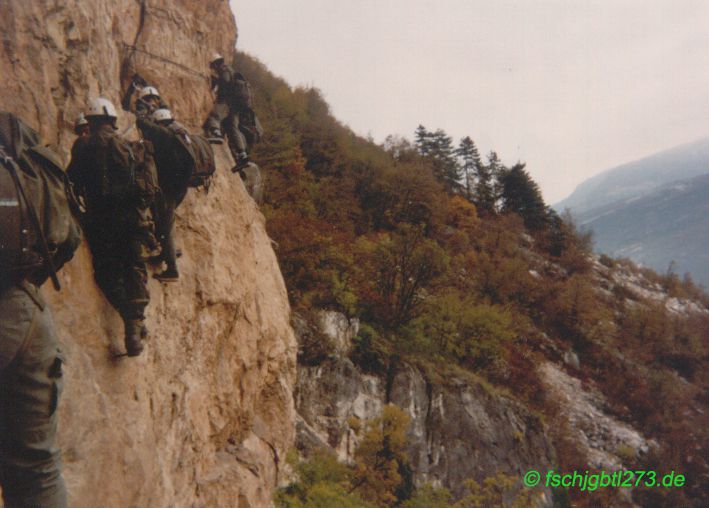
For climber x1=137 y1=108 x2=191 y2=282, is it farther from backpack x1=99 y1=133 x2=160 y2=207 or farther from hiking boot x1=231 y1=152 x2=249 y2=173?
hiking boot x1=231 y1=152 x2=249 y2=173

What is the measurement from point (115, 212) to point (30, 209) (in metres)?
1.34

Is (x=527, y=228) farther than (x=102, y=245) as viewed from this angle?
Yes

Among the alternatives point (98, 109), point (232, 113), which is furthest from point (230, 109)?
point (98, 109)

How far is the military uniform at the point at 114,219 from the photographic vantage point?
11.8 feet

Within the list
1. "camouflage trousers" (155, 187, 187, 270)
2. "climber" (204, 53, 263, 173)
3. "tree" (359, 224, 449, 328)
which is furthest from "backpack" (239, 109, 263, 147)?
"tree" (359, 224, 449, 328)

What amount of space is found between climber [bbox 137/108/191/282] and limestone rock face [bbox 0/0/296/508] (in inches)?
22.8

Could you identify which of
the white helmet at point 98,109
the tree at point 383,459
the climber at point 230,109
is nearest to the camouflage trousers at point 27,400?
the white helmet at point 98,109

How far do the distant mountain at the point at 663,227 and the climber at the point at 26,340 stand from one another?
488ft

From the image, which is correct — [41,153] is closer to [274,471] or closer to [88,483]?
[88,483]

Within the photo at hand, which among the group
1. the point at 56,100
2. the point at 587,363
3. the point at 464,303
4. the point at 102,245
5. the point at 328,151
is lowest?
the point at 587,363

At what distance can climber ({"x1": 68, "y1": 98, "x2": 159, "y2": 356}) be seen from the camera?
11.8 ft

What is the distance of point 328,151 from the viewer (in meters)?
28.5

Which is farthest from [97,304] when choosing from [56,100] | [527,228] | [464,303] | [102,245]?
[527,228]

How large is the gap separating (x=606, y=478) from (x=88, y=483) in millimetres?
23234
